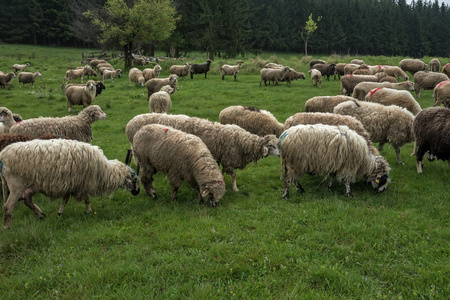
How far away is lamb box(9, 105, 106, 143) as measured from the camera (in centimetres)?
785

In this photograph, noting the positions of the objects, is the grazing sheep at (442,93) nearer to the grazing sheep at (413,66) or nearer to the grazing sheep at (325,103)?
the grazing sheep at (325,103)

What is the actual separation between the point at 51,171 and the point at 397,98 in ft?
36.7

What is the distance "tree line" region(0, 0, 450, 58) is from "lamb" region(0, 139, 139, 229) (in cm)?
3487

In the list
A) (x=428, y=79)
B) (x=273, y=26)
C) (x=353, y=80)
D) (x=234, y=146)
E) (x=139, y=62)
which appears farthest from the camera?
(x=273, y=26)

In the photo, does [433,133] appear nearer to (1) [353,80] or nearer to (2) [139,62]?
(1) [353,80]

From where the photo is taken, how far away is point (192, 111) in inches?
574

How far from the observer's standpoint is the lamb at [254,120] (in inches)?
358

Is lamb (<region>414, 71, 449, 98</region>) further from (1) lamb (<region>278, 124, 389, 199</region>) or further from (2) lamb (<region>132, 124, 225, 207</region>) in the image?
(2) lamb (<region>132, 124, 225, 207</region>)

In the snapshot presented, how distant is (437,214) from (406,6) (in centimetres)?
11395

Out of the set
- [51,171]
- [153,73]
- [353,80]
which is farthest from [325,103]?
[153,73]

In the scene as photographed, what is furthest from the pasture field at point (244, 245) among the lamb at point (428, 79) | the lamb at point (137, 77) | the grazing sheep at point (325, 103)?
the lamb at point (137, 77)

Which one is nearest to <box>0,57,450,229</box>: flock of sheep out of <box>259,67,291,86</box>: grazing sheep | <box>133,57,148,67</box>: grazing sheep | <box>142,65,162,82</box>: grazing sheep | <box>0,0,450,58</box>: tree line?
<box>259,67,291,86</box>: grazing sheep

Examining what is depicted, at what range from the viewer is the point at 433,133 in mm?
6875

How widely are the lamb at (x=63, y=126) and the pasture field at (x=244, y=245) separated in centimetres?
227
